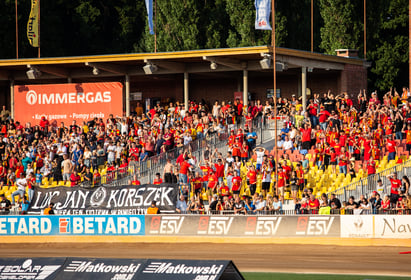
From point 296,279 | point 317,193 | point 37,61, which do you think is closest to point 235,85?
point 37,61

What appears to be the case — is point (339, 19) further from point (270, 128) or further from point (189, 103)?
point (270, 128)

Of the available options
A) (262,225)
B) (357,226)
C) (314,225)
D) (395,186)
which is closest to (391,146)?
(395,186)

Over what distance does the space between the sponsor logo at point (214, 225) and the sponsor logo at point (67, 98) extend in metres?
12.9

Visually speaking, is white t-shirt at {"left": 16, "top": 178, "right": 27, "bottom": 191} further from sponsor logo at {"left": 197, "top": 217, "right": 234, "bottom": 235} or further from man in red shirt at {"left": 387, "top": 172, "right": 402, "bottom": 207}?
man in red shirt at {"left": 387, "top": 172, "right": 402, "bottom": 207}

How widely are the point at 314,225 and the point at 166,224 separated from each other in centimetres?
513

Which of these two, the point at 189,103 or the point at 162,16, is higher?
the point at 162,16

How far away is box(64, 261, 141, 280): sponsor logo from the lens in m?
10.9

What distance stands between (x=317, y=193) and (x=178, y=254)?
6.42 metres

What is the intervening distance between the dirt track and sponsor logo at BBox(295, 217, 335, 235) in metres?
0.57

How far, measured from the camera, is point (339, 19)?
150ft

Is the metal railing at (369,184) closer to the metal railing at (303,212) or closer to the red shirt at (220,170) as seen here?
the metal railing at (303,212)

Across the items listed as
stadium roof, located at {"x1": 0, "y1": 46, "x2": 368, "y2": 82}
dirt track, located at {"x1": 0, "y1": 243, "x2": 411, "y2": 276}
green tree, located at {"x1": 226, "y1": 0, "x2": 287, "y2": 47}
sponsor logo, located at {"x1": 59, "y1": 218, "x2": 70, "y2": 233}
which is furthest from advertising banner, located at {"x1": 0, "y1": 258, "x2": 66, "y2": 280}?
green tree, located at {"x1": 226, "y1": 0, "x2": 287, "y2": 47}

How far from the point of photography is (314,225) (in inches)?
925

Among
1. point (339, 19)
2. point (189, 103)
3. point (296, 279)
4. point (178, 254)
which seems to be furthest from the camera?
point (339, 19)
